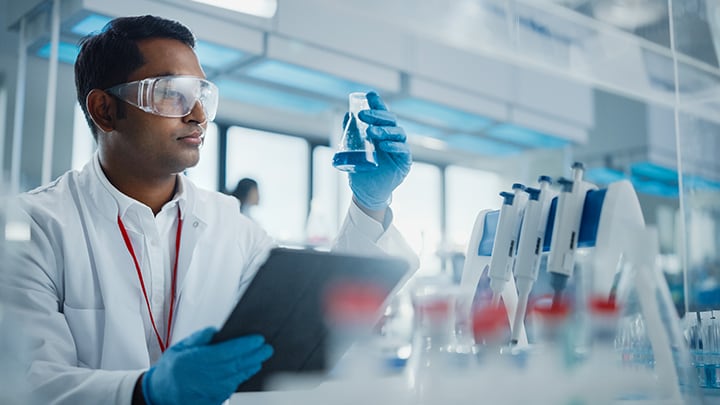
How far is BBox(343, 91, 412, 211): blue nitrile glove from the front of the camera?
1.66 m

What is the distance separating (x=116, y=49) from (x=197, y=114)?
0.28 meters

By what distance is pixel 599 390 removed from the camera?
0.94 m

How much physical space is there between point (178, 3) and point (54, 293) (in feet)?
6.97

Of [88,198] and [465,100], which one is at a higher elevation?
[465,100]

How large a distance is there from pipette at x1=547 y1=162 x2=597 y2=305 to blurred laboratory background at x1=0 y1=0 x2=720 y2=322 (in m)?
0.90

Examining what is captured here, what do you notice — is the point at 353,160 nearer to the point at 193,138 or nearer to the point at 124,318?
the point at 193,138

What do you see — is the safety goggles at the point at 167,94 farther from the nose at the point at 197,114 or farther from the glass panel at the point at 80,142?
the glass panel at the point at 80,142

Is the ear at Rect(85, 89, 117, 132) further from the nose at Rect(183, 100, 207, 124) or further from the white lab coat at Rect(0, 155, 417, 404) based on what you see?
the nose at Rect(183, 100, 207, 124)

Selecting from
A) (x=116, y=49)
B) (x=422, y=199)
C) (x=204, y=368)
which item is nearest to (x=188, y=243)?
(x=116, y=49)

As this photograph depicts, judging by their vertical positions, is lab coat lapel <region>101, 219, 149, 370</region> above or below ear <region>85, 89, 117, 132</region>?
below

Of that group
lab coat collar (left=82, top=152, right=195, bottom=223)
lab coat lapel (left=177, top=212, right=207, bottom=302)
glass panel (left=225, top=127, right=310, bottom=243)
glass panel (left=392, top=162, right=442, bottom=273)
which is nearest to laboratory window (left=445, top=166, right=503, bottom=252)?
glass panel (left=392, top=162, right=442, bottom=273)

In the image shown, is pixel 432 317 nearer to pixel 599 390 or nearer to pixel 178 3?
pixel 599 390

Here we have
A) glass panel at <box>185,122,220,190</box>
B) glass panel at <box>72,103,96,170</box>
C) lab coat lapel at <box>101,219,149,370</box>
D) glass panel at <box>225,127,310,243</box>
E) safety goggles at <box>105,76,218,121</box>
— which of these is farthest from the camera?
glass panel at <box>225,127,310,243</box>

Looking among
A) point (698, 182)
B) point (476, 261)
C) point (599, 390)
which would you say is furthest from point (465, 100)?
point (599, 390)
